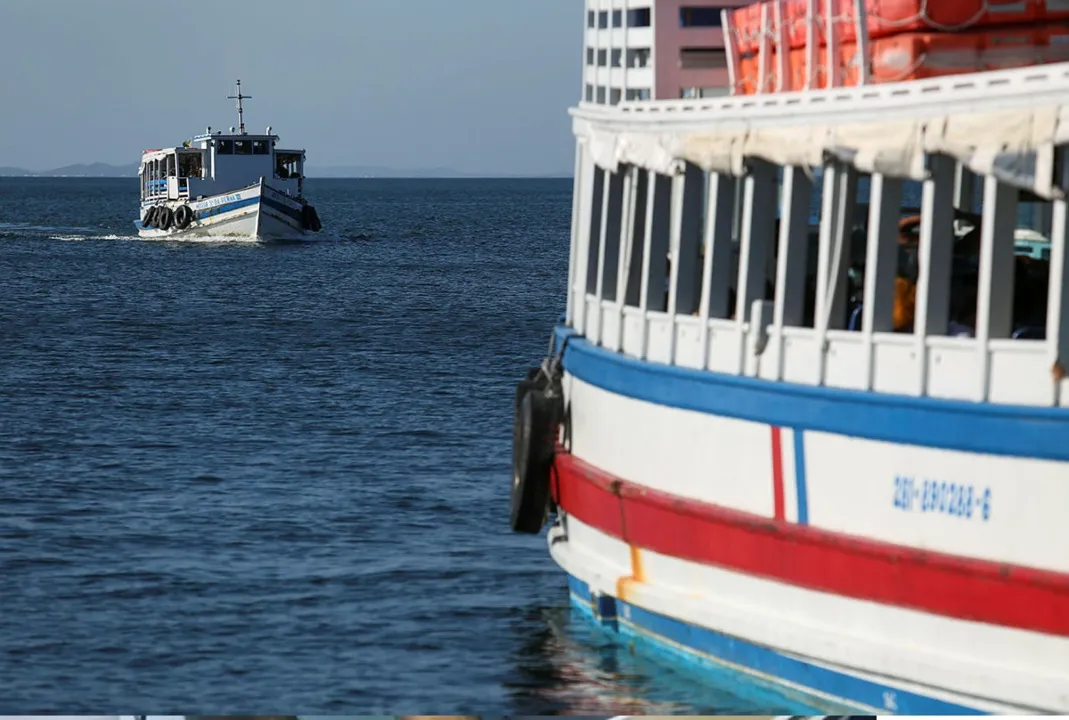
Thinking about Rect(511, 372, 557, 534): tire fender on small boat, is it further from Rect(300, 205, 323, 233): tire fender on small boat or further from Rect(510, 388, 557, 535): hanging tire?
Rect(300, 205, 323, 233): tire fender on small boat

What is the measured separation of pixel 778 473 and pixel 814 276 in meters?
1.71

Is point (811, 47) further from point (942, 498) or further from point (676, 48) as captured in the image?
point (942, 498)

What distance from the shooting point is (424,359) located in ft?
132

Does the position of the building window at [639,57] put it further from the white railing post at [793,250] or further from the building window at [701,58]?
the white railing post at [793,250]

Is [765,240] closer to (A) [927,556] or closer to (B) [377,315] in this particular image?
(A) [927,556]

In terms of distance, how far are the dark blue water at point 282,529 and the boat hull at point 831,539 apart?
3.01 ft

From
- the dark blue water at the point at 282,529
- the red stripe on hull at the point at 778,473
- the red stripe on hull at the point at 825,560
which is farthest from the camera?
the dark blue water at the point at 282,529

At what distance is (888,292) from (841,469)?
1094mm

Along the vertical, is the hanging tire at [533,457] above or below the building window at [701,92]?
below

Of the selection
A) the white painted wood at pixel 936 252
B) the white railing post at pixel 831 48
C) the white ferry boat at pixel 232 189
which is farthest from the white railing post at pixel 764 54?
the white ferry boat at pixel 232 189

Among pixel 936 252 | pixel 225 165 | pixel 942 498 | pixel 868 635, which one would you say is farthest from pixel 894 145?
pixel 225 165

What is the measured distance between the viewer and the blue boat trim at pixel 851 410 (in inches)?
410

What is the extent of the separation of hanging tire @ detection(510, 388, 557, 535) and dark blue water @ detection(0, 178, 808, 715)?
114 centimetres

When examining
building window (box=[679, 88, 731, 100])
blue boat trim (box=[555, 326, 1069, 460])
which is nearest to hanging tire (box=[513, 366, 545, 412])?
blue boat trim (box=[555, 326, 1069, 460])
